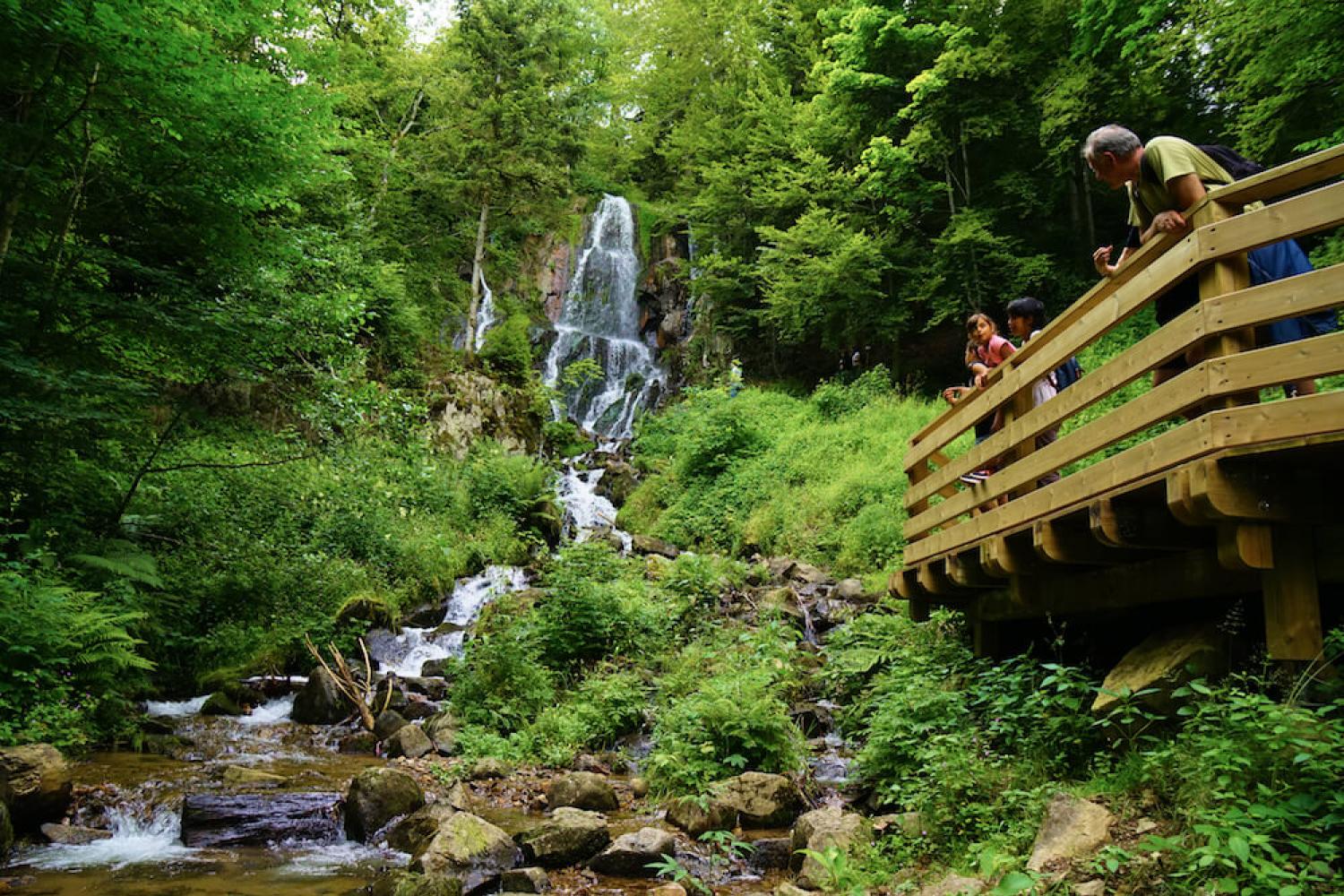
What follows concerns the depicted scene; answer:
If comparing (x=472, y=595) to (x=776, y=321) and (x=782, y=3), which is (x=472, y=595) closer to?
(x=776, y=321)

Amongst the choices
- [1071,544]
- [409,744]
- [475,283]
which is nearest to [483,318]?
[475,283]

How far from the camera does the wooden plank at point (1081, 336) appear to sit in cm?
363

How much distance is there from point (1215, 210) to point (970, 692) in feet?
13.5

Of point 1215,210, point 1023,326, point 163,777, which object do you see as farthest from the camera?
point 163,777

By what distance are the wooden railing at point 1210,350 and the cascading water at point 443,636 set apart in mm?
10073

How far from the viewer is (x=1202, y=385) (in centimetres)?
330

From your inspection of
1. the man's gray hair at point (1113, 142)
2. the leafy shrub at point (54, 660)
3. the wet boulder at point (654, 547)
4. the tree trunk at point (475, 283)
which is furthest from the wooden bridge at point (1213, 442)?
the tree trunk at point (475, 283)

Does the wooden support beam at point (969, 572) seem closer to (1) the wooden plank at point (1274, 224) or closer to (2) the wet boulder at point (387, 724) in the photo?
(1) the wooden plank at point (1274, 224)

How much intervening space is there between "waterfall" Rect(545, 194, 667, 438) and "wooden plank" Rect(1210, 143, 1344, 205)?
890 inches

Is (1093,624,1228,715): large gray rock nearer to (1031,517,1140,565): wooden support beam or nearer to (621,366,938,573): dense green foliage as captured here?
(1031,517,1140,565): wooden support beam

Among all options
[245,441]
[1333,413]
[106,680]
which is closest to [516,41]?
[245,441]

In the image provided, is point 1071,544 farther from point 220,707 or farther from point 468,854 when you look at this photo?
point 220,707

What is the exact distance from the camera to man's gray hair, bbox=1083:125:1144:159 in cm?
428

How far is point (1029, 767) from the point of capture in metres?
4.65
